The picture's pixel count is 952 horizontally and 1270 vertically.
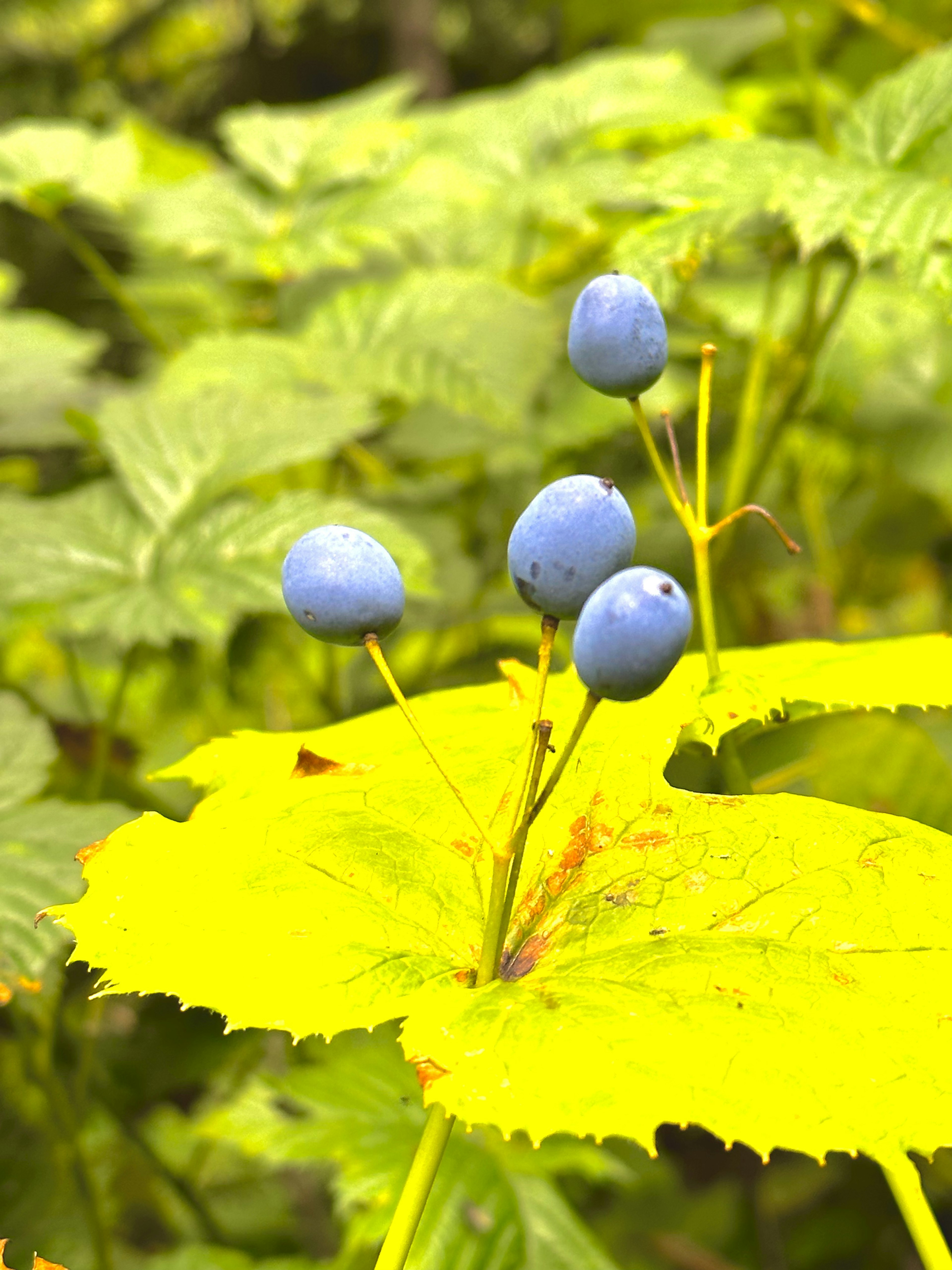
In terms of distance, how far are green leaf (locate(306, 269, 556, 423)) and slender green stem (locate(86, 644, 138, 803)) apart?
22.8 inches

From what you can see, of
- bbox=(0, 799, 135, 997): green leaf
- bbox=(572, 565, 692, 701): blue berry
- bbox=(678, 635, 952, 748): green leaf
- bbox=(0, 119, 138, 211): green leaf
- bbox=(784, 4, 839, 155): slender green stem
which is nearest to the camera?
bbox=(572, 565, 692, 701): blue berry

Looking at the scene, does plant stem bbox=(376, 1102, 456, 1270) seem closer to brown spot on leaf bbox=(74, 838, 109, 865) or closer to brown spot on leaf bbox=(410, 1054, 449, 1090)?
brown spot on leaf bbox=(410, 1054, 449, 1090)

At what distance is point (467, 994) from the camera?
56 cm

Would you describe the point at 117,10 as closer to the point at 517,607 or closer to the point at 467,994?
the point at 517,607

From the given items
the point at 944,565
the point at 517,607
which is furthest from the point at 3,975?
the point at 944,565

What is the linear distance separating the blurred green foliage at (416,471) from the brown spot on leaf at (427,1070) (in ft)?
0.78

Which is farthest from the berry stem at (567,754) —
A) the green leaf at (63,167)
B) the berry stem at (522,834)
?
the green leaf at (63,167)

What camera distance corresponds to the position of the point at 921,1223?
64 centimetres

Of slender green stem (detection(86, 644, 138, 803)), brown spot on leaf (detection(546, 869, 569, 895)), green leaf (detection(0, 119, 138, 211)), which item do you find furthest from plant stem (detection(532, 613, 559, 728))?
green leaf (detection(0, 119, 138, 211))

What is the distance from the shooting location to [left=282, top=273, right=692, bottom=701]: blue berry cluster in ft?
1.57

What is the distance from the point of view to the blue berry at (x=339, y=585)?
58 cm

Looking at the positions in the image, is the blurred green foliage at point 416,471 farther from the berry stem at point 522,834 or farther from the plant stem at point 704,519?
the berry stem at point 522,834

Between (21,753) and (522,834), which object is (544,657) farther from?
A: (21,753)

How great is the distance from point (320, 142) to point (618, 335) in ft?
5.07
